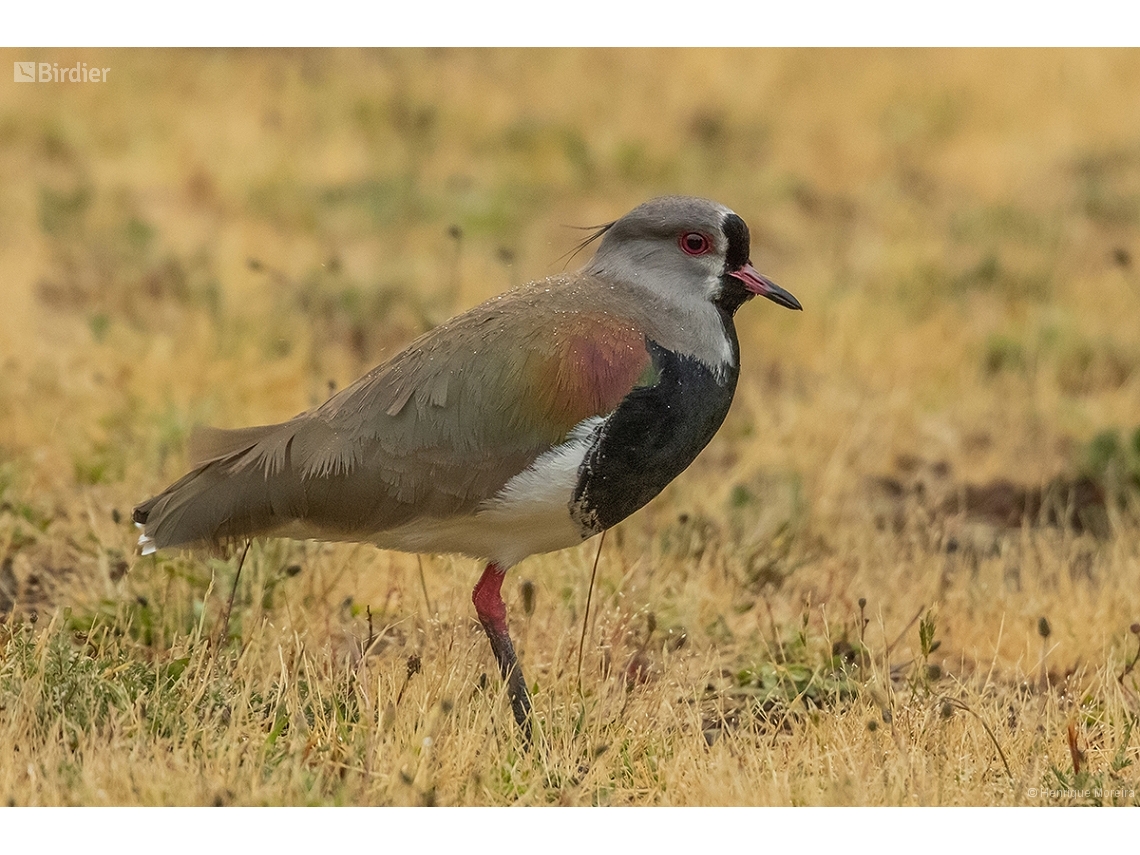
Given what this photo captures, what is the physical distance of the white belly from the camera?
4957 millimetres

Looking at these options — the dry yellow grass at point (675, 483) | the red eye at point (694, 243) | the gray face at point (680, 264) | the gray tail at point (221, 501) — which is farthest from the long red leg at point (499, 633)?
the red eye at point (694, 243)

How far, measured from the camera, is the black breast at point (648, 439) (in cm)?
495

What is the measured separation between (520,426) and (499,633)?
2.51 ft

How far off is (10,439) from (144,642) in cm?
212

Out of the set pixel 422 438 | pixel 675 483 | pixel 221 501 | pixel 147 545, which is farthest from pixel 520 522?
pixel 675 483

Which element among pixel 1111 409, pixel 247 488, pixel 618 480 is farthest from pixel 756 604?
pixel 1111 409

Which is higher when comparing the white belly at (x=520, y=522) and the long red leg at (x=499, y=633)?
the white belly at (x=520, y=522)

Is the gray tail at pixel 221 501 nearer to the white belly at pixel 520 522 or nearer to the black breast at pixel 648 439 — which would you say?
the white belly at pixel 520 522

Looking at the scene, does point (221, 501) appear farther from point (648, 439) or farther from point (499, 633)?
point (648, 439)

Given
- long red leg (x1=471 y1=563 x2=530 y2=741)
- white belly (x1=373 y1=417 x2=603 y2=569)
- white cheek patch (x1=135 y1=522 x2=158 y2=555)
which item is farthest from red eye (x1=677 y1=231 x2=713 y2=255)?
white cheek patch (x1=135 y1=522 x2=158 y2=555)

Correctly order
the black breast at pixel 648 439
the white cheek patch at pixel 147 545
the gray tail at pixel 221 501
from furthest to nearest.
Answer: the white cheek patch at pixel 147 545
the gray tail at pixel 221 501
the black breast at pixel 648 439

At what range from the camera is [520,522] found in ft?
16.5

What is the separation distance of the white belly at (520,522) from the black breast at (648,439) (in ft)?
0.14

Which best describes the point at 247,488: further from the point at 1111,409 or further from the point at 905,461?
the point at 1111,409
